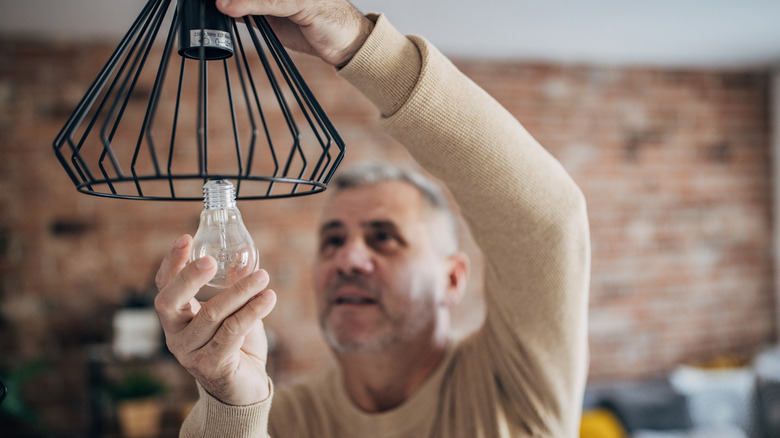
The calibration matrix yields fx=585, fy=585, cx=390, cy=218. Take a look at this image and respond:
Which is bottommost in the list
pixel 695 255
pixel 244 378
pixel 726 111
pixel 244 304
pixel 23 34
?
pixel 695 255

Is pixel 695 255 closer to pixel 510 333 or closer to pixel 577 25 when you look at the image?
pixel 577 25

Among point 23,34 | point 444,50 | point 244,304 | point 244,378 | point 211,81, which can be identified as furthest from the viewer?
point 444,50

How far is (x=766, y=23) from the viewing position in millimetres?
2756

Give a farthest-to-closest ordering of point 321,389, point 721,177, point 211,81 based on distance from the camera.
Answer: point 721,177
point 211,81
point 321,389

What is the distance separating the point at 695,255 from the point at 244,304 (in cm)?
350

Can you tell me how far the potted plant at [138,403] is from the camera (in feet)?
7.84

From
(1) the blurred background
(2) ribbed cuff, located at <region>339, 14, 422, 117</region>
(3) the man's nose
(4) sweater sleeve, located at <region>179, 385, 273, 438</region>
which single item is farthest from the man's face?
(1) the blurred background

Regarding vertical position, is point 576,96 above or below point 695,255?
above

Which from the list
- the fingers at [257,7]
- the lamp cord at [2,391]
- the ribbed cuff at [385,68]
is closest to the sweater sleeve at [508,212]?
the ribbed cuff at [385,68]

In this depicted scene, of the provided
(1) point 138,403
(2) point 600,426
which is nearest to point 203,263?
(1) point 138,403

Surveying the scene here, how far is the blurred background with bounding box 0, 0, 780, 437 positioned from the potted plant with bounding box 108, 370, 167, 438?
0.06 ft

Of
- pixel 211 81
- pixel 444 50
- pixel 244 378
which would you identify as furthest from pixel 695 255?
pixel 244 378

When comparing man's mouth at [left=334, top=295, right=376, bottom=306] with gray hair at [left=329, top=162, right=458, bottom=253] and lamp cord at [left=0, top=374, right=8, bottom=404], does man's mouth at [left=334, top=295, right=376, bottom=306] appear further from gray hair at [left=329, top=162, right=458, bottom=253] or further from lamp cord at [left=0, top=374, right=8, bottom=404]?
lamp cord at [left=0, top=374, right=8, bottom=404]

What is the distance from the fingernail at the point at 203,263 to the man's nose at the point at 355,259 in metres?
0.64
